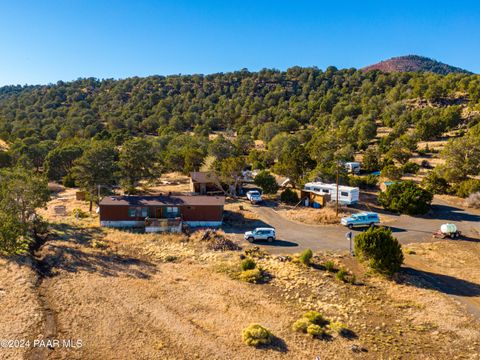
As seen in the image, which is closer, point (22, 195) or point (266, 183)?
point (22, 195)

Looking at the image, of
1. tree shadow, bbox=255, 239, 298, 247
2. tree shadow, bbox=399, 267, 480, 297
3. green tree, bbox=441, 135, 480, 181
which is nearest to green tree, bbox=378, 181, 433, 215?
green tree, bbox=441, 135, 480, 181

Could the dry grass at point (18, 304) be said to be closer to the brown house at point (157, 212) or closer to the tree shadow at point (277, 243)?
the brown house at point (157, 212)

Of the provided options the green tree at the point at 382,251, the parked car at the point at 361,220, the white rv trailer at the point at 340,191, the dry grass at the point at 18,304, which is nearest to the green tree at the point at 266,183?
the white rv trailer at the point at 340,191

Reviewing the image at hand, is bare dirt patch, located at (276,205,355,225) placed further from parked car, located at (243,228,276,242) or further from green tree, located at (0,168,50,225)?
green tree, located at (0,168,50,225)

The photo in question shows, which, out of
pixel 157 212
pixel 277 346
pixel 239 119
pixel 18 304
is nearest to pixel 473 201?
pixel 277 346

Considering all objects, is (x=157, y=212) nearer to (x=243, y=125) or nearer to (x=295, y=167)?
(x=295, y=167)

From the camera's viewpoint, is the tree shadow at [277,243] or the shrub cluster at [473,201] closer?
the tree shadow at [277,243]
